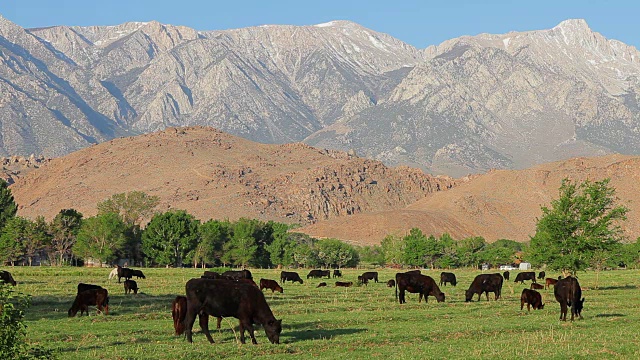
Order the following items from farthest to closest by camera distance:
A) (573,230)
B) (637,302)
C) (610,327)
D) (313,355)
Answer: (573,230)
(637,302)
(610,327)
(313,355)

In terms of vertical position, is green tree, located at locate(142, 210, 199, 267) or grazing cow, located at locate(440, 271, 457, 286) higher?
green tree, located at locate(142, 210, 199, 267)

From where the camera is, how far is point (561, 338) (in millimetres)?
27172

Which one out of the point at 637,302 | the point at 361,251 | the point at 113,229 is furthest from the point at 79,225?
the point at 637,302

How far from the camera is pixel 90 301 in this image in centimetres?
3534

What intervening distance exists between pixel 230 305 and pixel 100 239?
10557 cm

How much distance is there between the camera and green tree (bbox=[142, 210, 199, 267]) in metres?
128

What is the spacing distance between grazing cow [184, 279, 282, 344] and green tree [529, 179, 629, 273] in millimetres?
39797

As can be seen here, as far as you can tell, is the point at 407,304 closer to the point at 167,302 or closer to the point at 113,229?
the point at 167,302

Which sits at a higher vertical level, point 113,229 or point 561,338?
point 113,229

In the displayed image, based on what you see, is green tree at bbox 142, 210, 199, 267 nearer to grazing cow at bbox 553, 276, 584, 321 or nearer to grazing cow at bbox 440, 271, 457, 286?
grazing cow at bbox 440, 271, 457, 286

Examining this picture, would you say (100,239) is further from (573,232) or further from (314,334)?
(314,334)

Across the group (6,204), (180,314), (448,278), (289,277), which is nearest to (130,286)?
(180,314)

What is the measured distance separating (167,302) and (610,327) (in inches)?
936

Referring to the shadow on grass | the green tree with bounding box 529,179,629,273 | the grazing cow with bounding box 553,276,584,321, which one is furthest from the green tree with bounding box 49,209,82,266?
the grazing cow with bounding box 553,276,584,321
